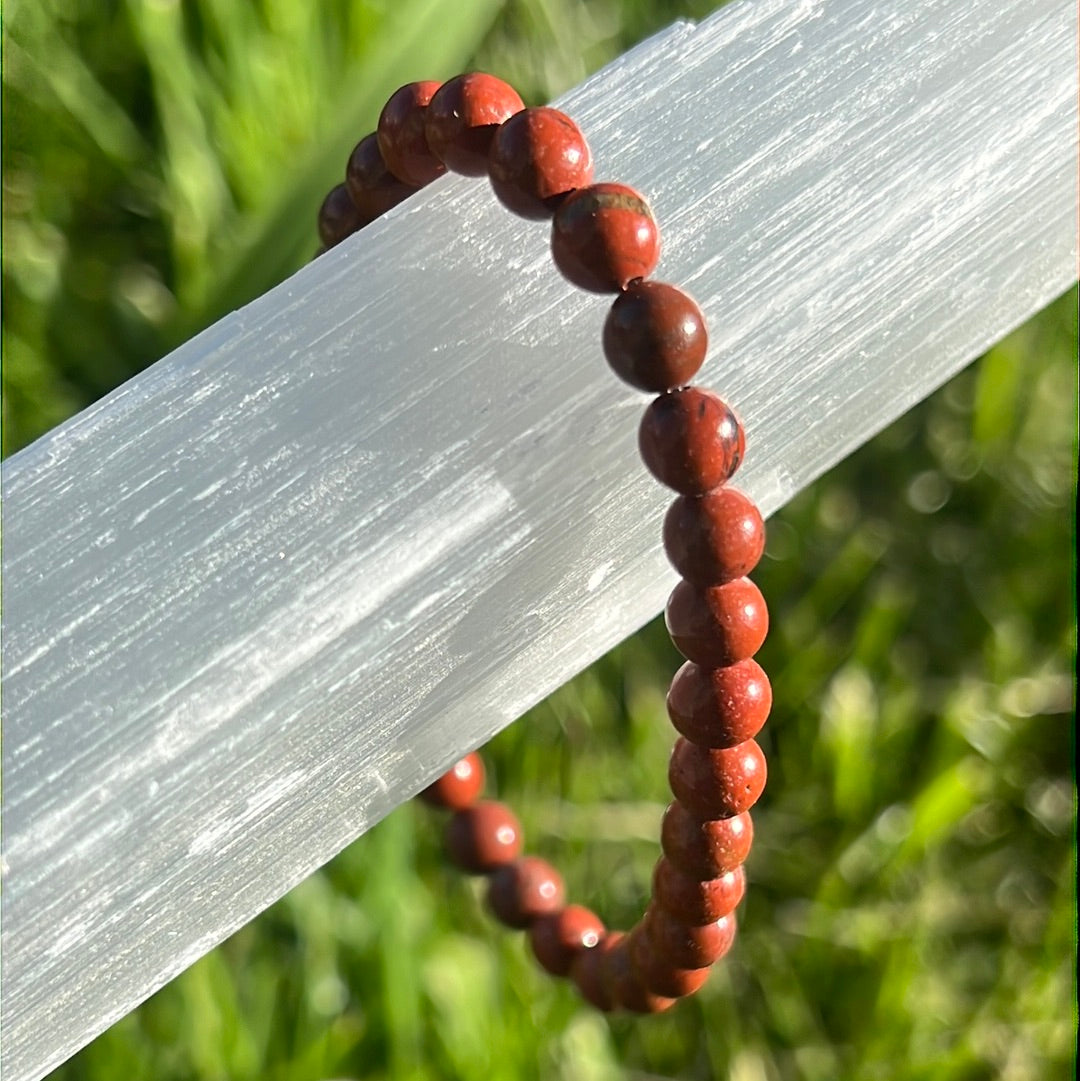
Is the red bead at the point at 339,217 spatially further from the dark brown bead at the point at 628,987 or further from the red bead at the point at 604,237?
the dark brown bead at the point at 628,987

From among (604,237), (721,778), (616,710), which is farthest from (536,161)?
(616,710)

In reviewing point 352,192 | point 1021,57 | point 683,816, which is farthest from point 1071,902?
point 352,192

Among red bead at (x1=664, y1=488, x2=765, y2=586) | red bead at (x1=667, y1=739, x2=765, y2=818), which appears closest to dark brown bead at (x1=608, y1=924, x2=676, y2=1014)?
red bead at (x1=667, y1=739, x2=765, y2=818)

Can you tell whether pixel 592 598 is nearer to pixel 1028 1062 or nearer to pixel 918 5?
pixel 918 5

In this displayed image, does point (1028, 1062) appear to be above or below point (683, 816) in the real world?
below

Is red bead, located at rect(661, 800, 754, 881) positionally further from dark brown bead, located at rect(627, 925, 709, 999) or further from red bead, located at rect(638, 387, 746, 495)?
red bead, located at rect(638, 387, 746, 495)

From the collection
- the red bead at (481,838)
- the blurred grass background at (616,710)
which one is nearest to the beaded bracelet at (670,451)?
the red bead at (481,838)
